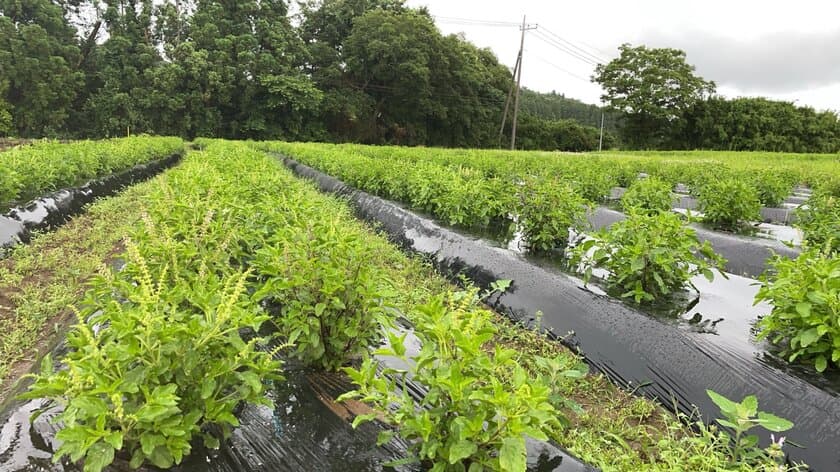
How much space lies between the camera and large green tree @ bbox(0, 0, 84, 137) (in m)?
30.8

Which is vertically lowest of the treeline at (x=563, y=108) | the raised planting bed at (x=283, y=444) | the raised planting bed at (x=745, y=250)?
the raised planting bed at (x=283, y=444)

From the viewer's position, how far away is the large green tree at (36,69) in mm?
30812

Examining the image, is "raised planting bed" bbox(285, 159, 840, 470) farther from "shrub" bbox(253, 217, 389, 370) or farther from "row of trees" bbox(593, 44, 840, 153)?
"row of trees" bbox(593, 44, 840, 153)

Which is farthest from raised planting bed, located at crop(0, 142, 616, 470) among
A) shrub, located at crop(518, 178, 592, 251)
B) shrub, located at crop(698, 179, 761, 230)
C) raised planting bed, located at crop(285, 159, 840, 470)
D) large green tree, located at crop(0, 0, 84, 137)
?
large green tree, located at crop(0, 0, 84, 137)

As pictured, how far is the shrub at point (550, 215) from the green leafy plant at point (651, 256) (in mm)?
1162

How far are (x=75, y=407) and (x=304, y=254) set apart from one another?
1308mm

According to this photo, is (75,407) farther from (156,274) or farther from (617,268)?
(617,268)

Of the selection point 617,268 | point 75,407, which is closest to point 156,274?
point 75,407

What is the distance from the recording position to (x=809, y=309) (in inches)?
94.6

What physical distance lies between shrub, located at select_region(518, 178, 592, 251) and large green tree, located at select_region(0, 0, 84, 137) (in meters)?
37.6

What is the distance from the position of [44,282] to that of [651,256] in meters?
5.70

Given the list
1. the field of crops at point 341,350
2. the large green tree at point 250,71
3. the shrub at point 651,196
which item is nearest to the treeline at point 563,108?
the large green tree at point 250,71

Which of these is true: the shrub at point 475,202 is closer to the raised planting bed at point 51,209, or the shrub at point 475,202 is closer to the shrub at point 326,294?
the shrub at point 326,294

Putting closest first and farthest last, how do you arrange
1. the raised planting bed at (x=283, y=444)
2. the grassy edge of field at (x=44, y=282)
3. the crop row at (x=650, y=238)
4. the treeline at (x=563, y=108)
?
the raised planting bed at (x=283, y=444) → the crop row at (x=650, y=238) → the grassy edge of field at (x=44, y=282) → the treeline at (x=563, y=108)
